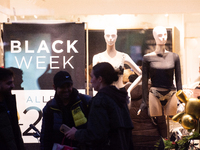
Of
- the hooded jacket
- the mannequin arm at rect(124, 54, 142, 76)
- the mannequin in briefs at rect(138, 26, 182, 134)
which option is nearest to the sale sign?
the mannequin arm at rect(124, 54, 142, 76)


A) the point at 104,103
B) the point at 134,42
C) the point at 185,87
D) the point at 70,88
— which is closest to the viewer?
the point at 104,103

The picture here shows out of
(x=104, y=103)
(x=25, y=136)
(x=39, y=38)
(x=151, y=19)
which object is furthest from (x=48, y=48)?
(x=104, y=103)

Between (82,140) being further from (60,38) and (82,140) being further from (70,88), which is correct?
(60,38)

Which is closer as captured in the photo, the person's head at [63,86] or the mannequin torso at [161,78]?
the person's head at [63,86]

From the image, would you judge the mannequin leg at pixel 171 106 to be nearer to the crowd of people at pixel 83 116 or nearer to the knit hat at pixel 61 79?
the crowd of people at pixel 83 116

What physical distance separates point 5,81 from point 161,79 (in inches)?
87.0

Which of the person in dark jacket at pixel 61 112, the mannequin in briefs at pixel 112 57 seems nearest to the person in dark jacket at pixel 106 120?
the person in dark jacket at pixel 61 112

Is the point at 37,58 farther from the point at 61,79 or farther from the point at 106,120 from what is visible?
the point at 106,120

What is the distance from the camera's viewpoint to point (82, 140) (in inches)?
78.1

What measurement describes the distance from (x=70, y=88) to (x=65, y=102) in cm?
13

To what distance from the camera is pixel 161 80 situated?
3926 mm

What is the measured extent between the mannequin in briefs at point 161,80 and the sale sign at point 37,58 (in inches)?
44.3

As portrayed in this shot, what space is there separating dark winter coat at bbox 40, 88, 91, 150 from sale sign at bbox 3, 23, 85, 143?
2123 mm

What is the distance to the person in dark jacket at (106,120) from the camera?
1.95m
